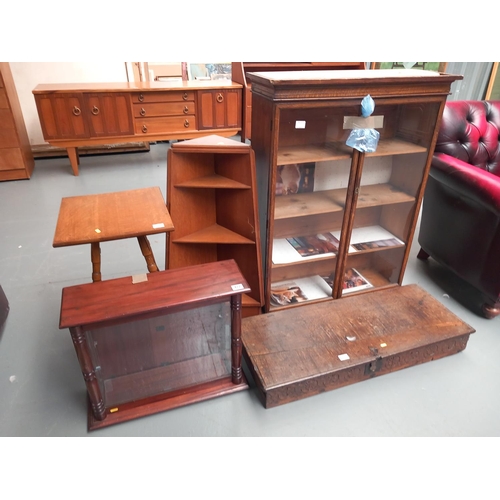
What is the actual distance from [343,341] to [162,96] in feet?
10.1

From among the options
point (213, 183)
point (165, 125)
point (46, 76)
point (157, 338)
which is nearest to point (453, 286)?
point (213, 183)

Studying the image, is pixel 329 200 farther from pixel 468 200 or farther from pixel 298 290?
pixel 468 200

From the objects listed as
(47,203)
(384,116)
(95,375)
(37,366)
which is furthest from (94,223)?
(47,203)

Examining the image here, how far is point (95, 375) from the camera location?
4.48 ft

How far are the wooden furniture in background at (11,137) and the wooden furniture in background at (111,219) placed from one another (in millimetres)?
2451

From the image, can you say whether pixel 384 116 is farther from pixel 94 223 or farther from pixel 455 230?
pixel 94 223

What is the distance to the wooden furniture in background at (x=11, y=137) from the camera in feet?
10.9

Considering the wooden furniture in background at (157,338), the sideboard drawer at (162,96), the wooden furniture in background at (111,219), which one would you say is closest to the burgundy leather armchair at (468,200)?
the wooden furniture in background at (157,338)

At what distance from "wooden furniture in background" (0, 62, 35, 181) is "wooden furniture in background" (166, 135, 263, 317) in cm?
256

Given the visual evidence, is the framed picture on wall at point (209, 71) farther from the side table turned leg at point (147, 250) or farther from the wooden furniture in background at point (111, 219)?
the side table turned leg at point (147, 250)

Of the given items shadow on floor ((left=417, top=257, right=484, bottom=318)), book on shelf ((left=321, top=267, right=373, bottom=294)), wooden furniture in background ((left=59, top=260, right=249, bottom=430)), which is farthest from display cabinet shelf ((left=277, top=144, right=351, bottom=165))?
shadow on floor ((left=417, top=257, right=484, bottom=318))

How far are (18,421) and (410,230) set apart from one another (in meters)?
2.00

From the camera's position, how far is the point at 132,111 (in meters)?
3.70
